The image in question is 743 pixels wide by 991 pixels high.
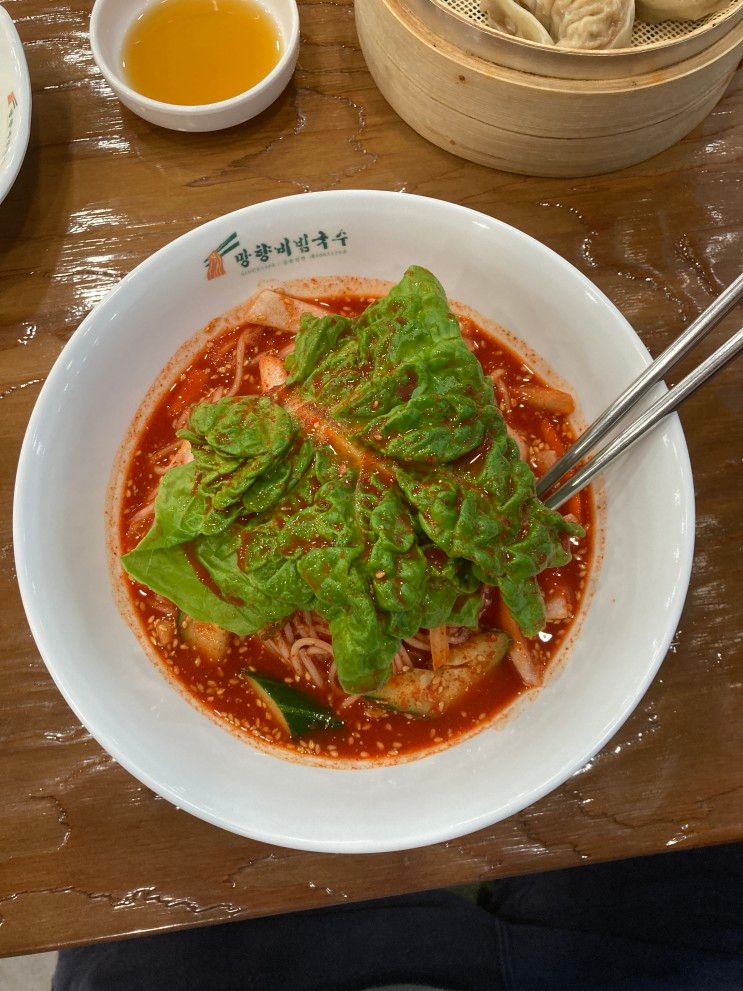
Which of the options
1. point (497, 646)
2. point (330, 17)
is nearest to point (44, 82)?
point (330, 17)

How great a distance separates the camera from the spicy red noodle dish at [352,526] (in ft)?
5.56

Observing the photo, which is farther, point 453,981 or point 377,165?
point 453,981

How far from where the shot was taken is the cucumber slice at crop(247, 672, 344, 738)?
2053 millimetres

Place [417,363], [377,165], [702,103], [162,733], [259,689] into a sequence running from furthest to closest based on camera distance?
1. [377,165]
2. [702,103]
3. [259,689]
4. [162,733]
5. [417,363]

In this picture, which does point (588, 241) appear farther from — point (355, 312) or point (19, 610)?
point (19, 610)

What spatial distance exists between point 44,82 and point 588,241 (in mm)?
2157

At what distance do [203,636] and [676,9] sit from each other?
97.9 inches

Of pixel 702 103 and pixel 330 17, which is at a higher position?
pixel 702 103

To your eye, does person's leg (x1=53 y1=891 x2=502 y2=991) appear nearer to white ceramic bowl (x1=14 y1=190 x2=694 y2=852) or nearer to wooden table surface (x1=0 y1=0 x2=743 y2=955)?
wooden table surface (x1=0 y1=0 x2=743 y2=955)

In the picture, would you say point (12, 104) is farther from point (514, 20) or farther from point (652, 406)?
point (652, 406)

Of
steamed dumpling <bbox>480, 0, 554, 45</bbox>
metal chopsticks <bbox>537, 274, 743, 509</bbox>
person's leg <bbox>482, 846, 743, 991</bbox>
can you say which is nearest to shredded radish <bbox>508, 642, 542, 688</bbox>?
metal chopsticks <bbox>537, 274, 743, 509</bbox>

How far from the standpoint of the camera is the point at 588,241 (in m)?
2.51

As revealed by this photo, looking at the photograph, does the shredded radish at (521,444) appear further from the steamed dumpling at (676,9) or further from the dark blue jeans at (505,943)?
the dark blue jeans at (505,943)

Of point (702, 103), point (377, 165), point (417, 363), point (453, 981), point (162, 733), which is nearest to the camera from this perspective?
point (417, 363)
